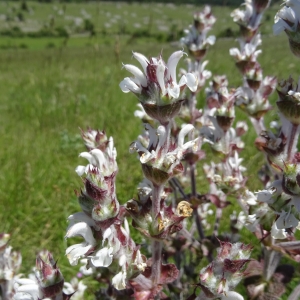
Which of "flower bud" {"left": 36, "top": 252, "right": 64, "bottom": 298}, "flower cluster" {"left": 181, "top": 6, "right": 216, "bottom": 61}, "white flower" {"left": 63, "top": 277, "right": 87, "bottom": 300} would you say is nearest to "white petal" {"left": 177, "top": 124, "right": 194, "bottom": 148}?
"flower bud" {"left": 36, "top": 252, "right": 64, "bottom": 298}

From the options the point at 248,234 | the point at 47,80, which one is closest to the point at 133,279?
the point at 248,234

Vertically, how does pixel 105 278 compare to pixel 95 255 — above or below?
below

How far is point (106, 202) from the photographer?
1.21 meters

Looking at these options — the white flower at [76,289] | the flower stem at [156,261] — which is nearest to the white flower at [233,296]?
the flower stem at [156,261]

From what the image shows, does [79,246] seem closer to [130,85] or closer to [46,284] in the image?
[46,284]

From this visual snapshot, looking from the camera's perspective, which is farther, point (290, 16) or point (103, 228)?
point (290, 16)

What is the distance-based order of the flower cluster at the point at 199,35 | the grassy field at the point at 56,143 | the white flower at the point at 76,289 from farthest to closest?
the grassy field at the point at 56,143 < the flower cluster at the point at 199,35 < the white flower at the point at 76,289

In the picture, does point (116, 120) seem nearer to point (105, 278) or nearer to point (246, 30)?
point (246, 30)

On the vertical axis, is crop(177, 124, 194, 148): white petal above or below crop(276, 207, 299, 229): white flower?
above

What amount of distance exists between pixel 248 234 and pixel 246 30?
1.34m

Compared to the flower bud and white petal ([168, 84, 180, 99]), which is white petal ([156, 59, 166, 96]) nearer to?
white petal ([168, 84, 180, 99])

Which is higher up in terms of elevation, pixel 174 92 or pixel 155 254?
pixel 174 92

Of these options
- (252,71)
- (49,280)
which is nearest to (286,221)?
(49,280)

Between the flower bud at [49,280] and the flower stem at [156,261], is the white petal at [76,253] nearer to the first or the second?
the flower bud at [49,280]
